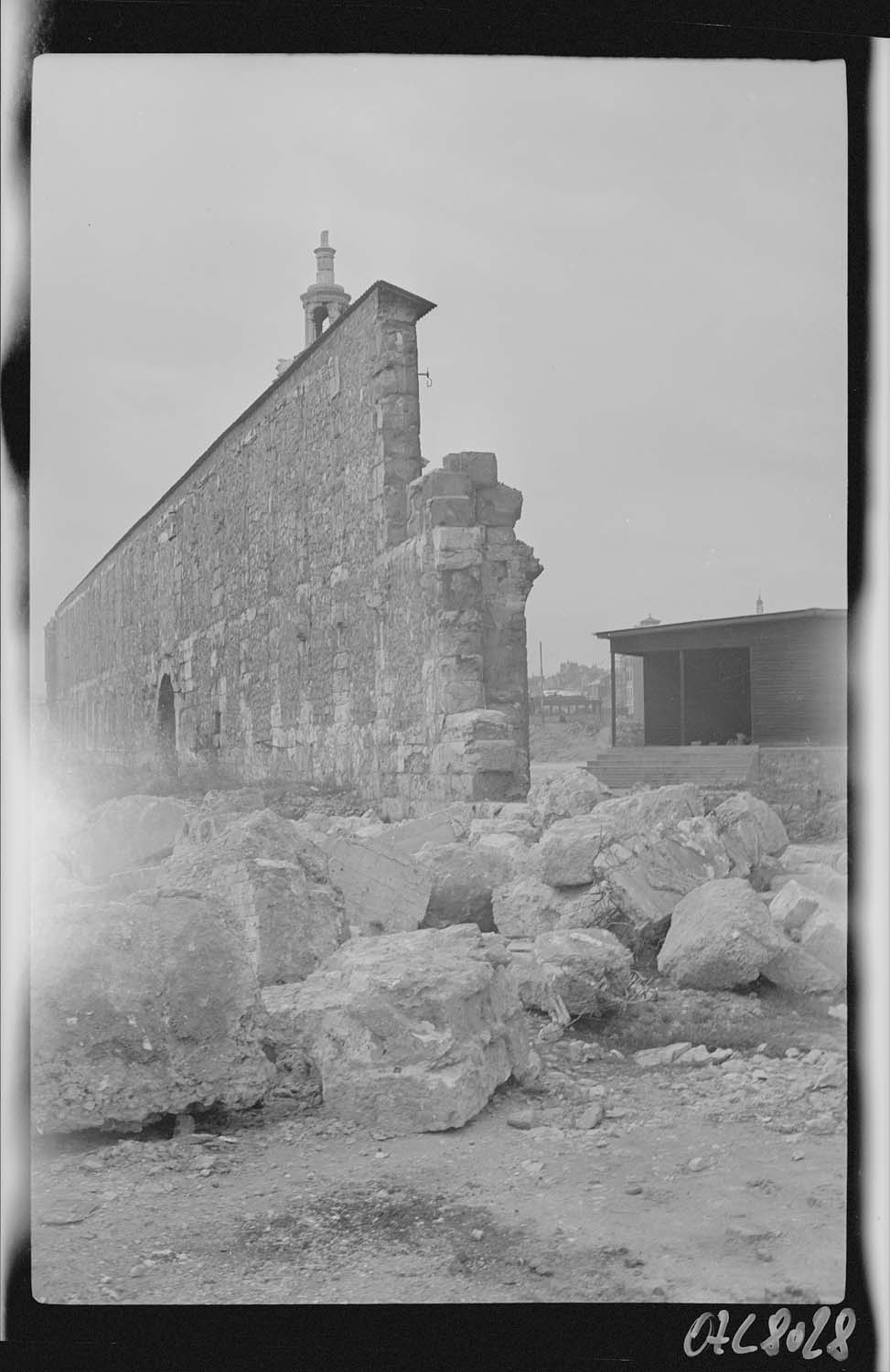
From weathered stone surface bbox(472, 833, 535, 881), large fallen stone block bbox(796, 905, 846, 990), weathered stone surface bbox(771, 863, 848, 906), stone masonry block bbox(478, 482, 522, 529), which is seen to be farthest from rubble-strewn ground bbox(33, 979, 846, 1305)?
stone masonry block bbox(478, 482, 522, 529)

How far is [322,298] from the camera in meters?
4.12

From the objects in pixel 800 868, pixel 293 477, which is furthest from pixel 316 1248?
pixel 293 477

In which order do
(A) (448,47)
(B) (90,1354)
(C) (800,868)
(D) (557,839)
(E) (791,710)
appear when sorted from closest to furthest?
(B) (90,1354) < (A) (448,47) < (E) (791,710) < (C) (800,868) < (D) (557,839)

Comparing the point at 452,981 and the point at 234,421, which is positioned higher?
the point at 234,421

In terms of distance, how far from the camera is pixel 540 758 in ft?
16.2

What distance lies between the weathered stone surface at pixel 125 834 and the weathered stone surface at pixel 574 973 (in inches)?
60.8

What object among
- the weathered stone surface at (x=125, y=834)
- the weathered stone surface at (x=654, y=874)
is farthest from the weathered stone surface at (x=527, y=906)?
the weathered stone surface at (x=125, y=834)

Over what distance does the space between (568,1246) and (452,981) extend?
34.4 inches

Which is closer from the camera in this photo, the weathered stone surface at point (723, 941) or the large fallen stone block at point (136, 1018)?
the large fallen stone block at point (136, 1018)

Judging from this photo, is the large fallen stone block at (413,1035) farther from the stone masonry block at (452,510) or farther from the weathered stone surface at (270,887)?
the stone masonry block at (452,510)

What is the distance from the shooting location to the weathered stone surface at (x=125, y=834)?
4.04 meters

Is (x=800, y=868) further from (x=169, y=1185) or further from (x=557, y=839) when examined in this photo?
(x=169, y=1185)

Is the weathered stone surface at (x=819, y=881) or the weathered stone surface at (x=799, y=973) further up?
the weathered stone surface at (x=819, y=881)

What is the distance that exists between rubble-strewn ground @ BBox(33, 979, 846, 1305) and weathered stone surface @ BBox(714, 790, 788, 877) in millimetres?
1367
